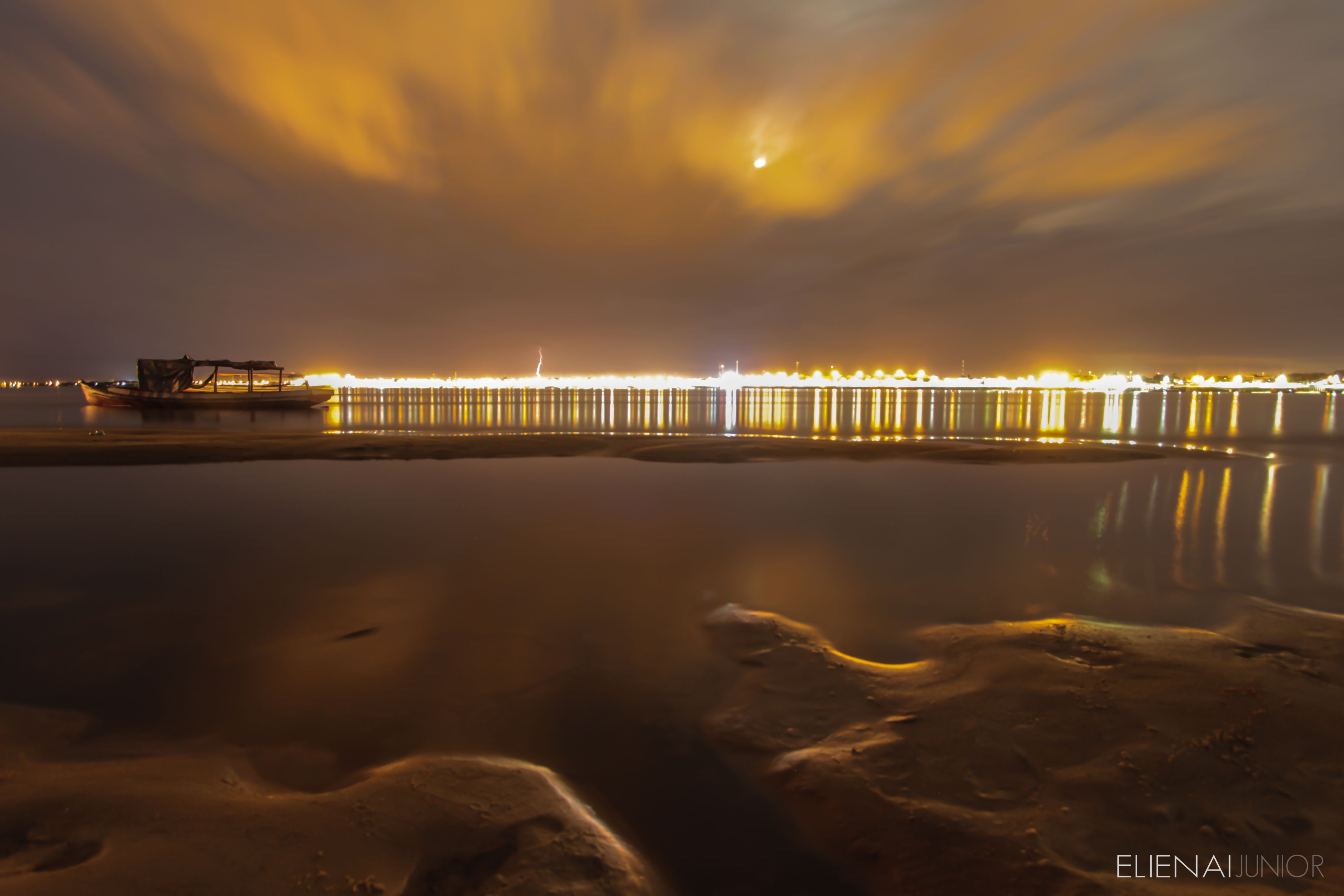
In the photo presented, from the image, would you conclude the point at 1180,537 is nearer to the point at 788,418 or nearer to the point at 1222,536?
the point at 1222,536

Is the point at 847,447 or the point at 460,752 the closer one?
the point at 460,752

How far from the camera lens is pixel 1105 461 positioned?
18.9 metres

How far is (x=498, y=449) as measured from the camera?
22.4m

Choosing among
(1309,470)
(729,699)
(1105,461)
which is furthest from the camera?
(1105,461)

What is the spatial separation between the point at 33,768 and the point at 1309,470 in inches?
1068

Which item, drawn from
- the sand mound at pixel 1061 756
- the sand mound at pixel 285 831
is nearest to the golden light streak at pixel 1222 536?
the sand mound at pixel 1061 756

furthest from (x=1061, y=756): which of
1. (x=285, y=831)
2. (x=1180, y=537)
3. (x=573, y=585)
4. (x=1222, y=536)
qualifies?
(x=1222, y=536)

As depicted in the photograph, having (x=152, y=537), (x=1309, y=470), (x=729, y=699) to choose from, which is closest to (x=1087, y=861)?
(x=729, y=699)

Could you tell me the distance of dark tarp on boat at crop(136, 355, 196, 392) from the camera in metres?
47.8

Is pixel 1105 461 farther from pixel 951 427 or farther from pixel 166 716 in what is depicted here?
pixel 166 716

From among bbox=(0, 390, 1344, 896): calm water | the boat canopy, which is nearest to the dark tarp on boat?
the boat canopy

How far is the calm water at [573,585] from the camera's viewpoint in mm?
4078

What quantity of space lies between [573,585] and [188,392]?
58.8 meters

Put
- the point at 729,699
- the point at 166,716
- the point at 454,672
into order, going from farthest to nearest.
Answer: the point at 454,672
the point at 729,699
the point at 166,716
